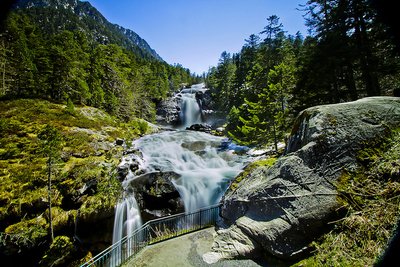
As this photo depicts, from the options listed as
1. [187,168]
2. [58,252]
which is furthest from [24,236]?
[187,168]

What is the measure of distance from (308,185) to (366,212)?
154 cm

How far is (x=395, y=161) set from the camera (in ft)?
15.3

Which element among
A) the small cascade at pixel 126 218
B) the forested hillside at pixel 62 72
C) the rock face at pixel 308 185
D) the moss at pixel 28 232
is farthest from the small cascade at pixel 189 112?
the rock face at pixel 308 185

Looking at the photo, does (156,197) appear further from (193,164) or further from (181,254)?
(193,164)

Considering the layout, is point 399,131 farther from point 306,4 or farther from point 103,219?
point 306,4

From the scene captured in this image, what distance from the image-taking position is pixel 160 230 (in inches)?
428

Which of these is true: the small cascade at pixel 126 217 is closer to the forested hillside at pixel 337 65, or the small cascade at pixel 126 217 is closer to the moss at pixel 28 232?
the moss at pixel 28 232

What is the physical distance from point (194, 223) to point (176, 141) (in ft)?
57.7

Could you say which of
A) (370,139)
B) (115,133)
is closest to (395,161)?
(370,139)

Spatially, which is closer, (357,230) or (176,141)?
(357,230)

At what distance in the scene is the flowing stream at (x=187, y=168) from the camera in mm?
13281

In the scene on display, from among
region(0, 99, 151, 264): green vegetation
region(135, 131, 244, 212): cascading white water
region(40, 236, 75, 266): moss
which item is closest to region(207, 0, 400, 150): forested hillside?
region(135, 131, 244, 212): cascading white water

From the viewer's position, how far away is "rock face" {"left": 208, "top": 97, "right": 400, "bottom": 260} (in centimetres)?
543

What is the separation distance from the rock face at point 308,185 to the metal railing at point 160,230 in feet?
10.6
